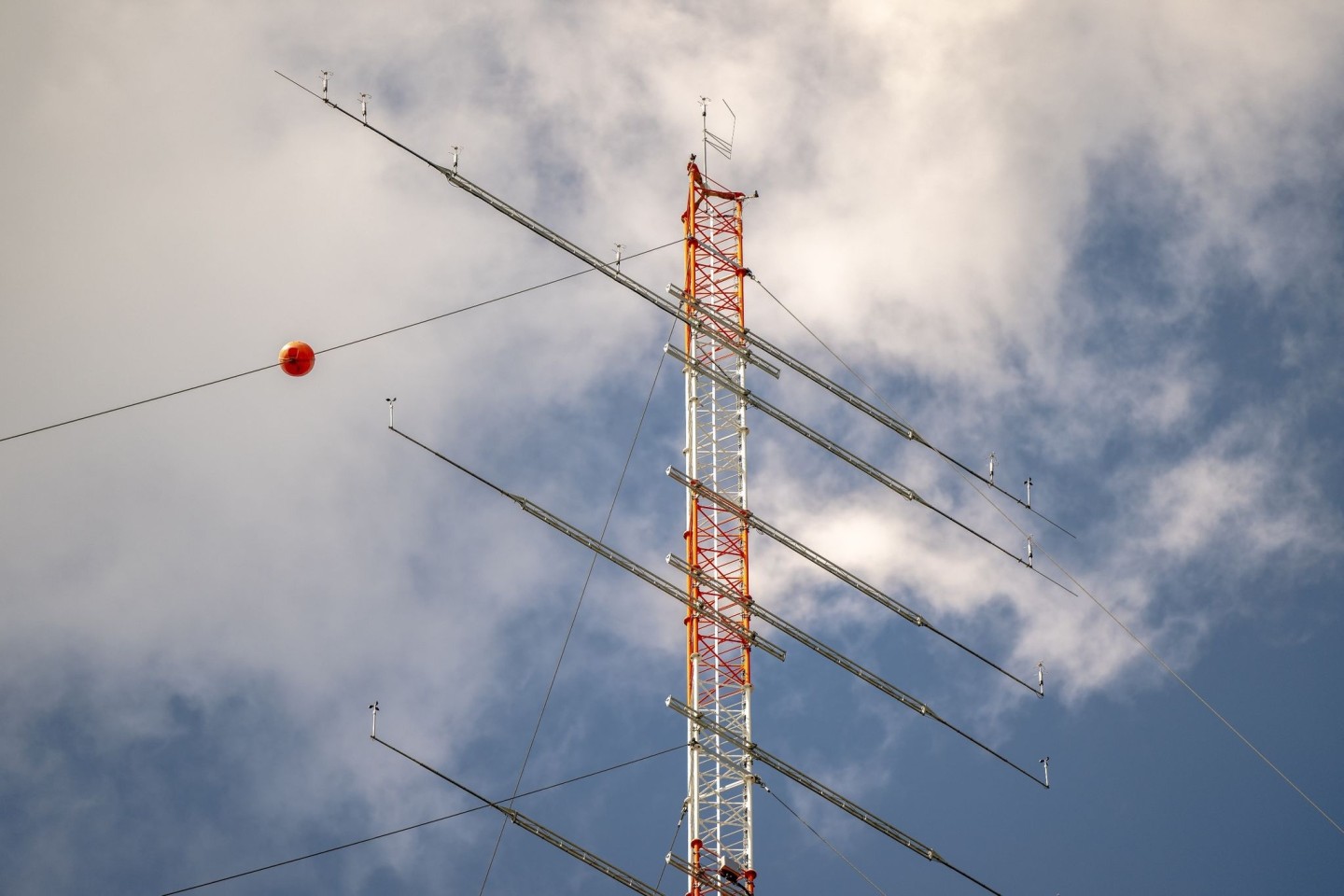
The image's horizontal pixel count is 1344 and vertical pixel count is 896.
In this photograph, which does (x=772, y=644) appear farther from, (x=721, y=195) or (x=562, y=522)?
(x=721, y=195)

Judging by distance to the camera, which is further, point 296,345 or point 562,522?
point 562,522

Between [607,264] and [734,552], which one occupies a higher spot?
[607,264]

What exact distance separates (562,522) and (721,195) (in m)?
20.8

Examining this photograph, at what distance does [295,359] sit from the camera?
103 m

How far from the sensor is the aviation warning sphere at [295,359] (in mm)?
103250

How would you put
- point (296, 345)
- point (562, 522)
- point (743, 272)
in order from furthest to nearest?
point (743, 272), point (562, 522), point (296, 345)

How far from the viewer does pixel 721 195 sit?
123 metres

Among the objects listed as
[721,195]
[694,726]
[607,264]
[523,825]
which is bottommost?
[523,825]

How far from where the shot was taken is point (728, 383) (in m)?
116

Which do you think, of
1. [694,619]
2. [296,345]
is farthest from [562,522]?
[296,345]

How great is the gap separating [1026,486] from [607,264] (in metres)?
21.1

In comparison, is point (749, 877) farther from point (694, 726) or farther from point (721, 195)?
point (721, 195)

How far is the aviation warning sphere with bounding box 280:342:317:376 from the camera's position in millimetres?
103250

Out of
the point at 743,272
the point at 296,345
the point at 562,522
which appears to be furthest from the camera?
the point at 743,272
